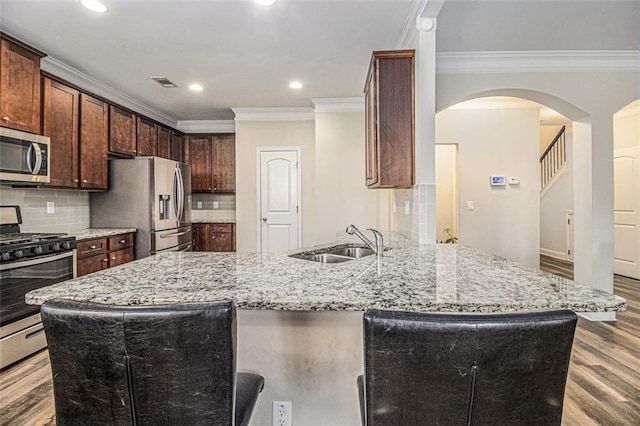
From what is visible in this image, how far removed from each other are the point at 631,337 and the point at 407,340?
11.3ft

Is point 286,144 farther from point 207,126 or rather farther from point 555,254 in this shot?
point 555,254

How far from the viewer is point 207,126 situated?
5863mm

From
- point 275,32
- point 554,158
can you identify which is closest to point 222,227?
point 275,32

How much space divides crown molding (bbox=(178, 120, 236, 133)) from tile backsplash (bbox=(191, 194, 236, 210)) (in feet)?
3.53

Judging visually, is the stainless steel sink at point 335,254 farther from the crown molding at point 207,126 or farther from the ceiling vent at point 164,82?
the crown molding at point 207,126

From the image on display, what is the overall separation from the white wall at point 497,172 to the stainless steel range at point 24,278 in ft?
14.7

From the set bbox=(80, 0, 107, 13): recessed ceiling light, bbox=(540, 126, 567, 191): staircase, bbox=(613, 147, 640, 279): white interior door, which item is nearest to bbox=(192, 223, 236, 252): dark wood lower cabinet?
bbox=(80, 0, 107, 13): recessed ceiling light

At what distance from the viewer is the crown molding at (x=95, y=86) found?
10.8 feet

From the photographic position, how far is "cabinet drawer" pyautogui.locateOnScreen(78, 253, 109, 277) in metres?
3.24

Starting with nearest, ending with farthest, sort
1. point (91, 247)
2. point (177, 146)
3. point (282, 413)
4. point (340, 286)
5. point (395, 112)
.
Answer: point (340, 286) → point (282, 413) → point (395, 112) → point (91, 247) → point (177, 146)

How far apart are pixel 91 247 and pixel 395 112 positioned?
3.02 m

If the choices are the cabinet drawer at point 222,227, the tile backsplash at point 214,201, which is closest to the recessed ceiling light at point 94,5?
the cabinet drawer at point 222,227

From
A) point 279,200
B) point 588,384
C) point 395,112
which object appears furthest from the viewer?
point 279,200

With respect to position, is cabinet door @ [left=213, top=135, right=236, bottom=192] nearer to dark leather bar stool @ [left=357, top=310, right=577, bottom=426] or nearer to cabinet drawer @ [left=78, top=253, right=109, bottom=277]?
cabinet drawer @ [left=78, top=253, right=109, bottom=277]
